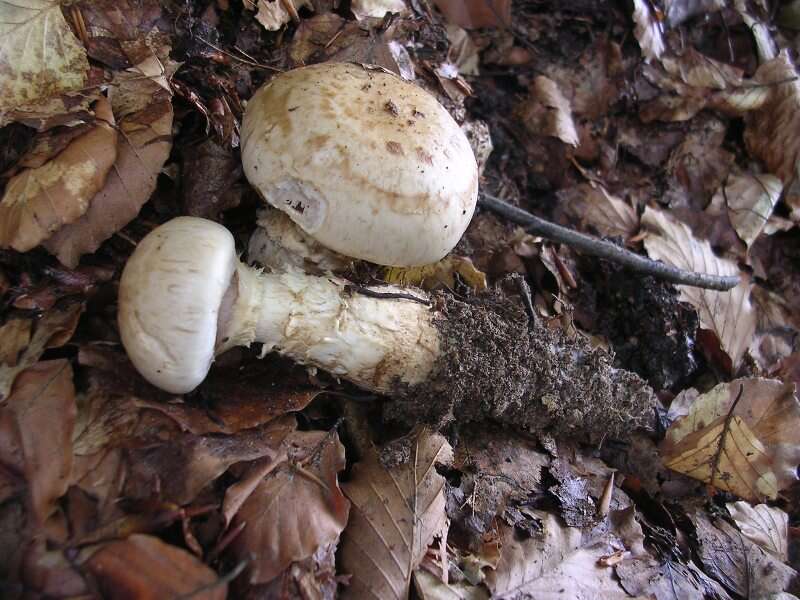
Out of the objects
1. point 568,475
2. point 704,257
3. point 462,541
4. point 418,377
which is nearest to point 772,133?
point 704,257

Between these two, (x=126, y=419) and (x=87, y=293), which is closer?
(x=126, y=419)

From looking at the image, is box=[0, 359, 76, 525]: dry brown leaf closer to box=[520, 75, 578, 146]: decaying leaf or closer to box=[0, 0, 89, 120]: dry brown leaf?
box=[0, 0, 89, 120]: dry brown leaf

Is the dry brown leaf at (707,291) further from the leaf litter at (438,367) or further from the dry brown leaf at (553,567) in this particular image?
the dry brown leaf at (553,567)

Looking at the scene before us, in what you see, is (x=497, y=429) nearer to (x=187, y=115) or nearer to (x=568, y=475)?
(x=568, y=475)

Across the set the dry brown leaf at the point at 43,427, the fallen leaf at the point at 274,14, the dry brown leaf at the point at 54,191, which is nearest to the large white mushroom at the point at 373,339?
the dry brown leaf at the point at 43,427

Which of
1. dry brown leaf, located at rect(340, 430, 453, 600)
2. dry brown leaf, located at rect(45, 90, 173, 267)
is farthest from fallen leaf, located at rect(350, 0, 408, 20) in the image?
dry brown leaf, located at rect(340, 430, 453, 600)

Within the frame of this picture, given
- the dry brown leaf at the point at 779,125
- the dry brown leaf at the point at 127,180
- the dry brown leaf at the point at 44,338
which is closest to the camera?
the dry brown leaf at the point at 44,338
